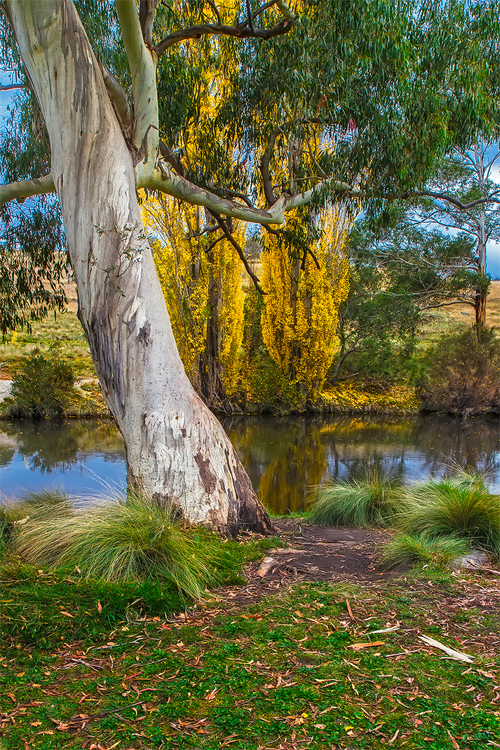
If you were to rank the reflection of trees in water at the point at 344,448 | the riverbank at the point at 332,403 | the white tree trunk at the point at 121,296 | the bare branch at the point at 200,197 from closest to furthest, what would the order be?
the white tree trunk at the point at 121,296, the bare branch at the point at 200,197, the reflection of trees in water at the point at 344,448, the riverbank at the point at 332,403

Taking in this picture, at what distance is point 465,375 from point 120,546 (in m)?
15.9

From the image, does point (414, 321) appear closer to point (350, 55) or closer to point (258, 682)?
point (350, 55)

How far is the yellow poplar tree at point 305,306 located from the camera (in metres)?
17.0

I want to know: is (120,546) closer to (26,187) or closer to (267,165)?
(26,187)

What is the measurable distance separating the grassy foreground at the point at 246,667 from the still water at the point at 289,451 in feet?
14.7

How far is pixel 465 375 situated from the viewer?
17.5 metres

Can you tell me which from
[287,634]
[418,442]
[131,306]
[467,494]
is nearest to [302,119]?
[131,306]

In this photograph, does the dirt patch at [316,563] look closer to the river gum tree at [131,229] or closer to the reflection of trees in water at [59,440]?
the river gum tree at [131,229]

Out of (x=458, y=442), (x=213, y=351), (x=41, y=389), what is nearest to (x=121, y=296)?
(x=458, y=442)

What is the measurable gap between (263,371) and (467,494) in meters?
12.6

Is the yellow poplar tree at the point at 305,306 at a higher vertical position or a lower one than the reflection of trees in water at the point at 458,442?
higher

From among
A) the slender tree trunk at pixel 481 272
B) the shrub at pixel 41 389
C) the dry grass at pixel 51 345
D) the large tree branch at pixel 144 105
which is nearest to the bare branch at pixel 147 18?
the large tree branch at pixel 144 105

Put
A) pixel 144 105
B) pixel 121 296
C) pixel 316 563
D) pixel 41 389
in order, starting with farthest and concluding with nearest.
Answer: pixel 41 389
pixel 144 105
pixel 121 296
pixel 316 563

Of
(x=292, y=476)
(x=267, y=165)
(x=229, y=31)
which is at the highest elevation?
(x=229, y=31)
